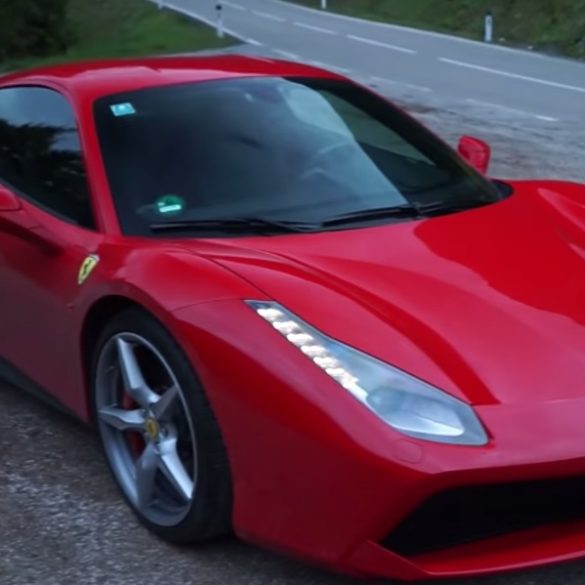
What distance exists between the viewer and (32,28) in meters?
35.6

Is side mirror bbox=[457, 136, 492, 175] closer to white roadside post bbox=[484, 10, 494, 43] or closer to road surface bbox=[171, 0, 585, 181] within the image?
road surface bbox=[171, 0, 585, 181]

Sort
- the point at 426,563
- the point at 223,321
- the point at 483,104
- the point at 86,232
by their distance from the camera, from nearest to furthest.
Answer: the point at 426,563 → the point at 223,321 → the point at 86,232 → the point at 483,104

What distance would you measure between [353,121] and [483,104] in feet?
45.1

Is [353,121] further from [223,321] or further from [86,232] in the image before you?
[223,321]

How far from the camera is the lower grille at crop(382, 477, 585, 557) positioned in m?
3.27

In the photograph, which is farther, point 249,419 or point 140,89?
point 140,89

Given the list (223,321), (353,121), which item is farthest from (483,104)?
(223,321)

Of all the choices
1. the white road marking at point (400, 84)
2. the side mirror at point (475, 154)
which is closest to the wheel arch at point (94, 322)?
the side mirror at point (475, 154)

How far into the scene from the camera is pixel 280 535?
134 inches

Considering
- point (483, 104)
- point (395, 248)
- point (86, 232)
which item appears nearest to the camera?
point (395, 248)

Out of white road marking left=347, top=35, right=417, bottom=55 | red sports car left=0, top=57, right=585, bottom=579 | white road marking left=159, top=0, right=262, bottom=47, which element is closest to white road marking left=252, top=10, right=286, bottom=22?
white road marking left=159, top=0, right=262, bottom=47

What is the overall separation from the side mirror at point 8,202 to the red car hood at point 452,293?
93 centimetres

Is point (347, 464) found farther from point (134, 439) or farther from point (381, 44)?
point (381, 44)

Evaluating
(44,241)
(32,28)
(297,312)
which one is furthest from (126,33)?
(297,312)
